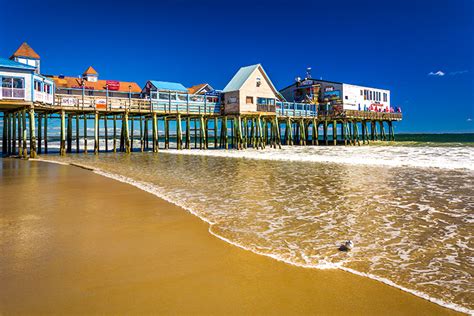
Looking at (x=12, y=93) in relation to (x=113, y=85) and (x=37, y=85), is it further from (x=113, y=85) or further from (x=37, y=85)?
(x=113, y=85)

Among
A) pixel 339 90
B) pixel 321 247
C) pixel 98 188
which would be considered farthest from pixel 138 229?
pixel 339 90

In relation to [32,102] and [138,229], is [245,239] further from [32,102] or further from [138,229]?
[32,102]

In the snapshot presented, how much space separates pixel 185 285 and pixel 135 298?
586mm

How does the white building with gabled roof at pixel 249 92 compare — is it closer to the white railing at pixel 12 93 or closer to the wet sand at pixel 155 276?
the white railing at pixel 12 93

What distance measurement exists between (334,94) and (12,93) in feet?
118

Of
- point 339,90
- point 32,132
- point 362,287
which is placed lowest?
point 362,287

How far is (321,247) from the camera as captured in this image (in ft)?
18.6

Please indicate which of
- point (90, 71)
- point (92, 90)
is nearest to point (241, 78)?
point (92, 90)

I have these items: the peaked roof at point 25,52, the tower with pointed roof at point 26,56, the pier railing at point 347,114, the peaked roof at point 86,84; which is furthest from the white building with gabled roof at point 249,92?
the peaked roof at point 25,52

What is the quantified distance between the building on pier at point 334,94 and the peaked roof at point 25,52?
3096 centimetres

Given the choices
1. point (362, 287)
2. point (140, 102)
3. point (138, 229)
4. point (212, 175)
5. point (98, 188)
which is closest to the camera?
point (362, 287)

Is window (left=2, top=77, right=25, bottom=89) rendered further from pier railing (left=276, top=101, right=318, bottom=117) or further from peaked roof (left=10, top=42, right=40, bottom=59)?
pier railing (left=276, top=101, right=318, bottom=117)

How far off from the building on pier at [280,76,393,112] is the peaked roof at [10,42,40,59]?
30961 mm

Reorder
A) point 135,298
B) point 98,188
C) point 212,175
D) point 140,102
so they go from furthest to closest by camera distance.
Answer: point 140,102
point 212,175
point 98,188
point 135,298
